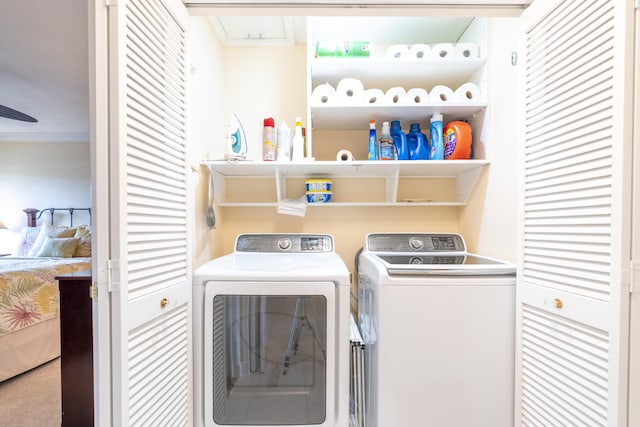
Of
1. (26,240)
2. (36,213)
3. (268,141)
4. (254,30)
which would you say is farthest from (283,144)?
(36,213)

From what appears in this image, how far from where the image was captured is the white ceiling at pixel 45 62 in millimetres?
2102

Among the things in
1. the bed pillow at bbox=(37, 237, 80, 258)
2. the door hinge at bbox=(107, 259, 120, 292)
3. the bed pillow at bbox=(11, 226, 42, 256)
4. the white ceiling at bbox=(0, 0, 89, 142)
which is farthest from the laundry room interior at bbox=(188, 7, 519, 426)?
the bed pillow at bbox=(11, 226, 42, 256)

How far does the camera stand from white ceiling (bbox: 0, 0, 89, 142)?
210 centimetres

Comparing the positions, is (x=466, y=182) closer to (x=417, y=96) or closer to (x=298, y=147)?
(x=417, y=96)

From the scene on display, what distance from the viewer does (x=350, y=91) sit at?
195cm

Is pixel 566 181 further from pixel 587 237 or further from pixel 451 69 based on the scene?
pixel 451 69

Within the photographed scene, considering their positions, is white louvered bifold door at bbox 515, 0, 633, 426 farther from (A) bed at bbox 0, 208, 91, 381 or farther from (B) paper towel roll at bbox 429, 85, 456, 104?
(A) bed at bbox 0, 208, 91, 381

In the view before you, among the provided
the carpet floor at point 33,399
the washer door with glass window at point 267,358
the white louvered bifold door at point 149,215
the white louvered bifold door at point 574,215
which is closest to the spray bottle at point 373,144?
the white louvered bifold door at point 574,215

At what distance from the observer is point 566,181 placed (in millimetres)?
1083

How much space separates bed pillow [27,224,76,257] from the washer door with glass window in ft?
14.1

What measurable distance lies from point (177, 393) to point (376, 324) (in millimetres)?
922

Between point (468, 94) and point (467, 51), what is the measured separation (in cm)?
27

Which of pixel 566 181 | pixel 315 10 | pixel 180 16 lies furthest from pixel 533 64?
pixel 180 16

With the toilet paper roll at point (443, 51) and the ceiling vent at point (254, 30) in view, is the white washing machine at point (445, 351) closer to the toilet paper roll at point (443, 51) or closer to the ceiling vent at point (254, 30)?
the toilet paper roll at point (443, 51)
